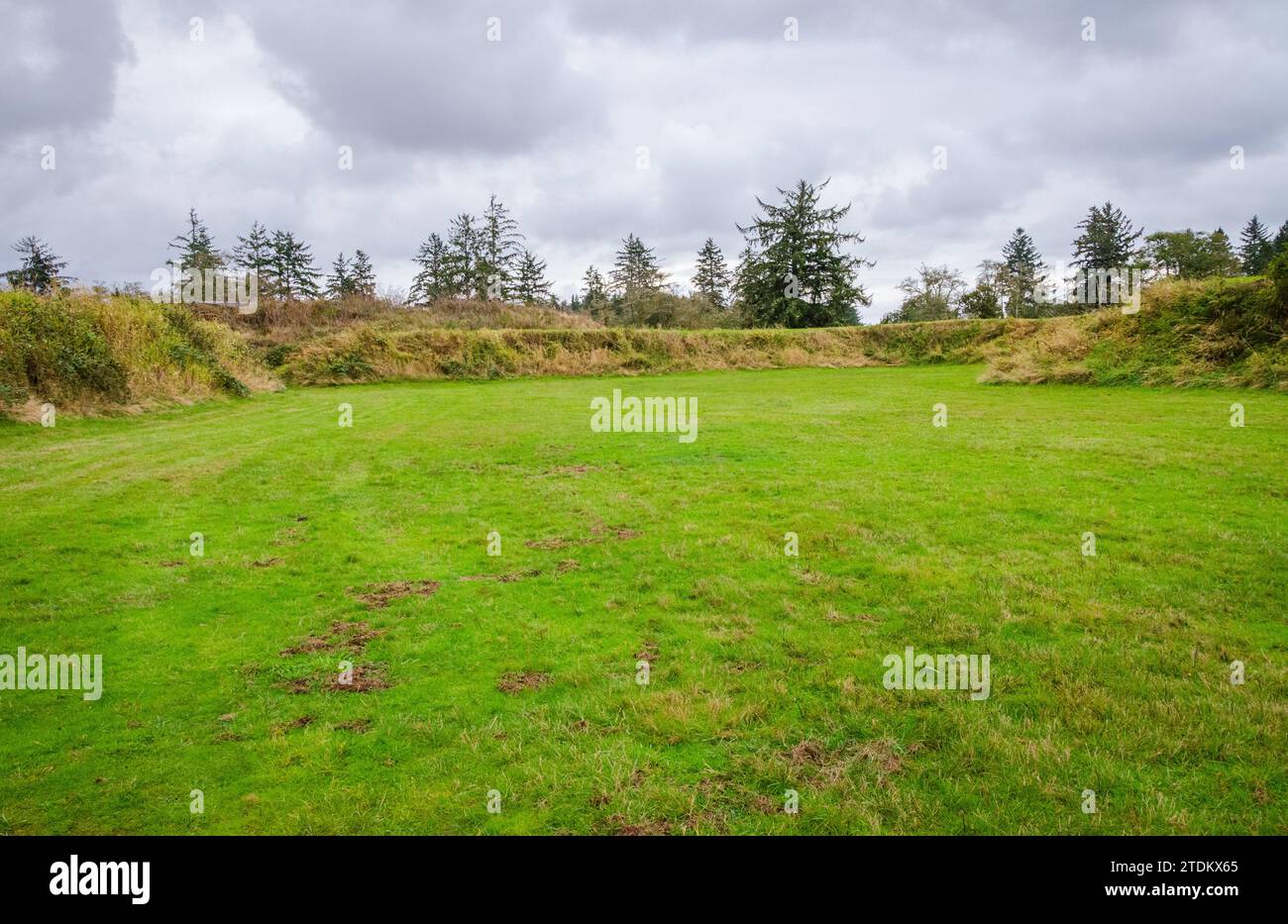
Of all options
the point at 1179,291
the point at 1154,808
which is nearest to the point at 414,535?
the point at 1154,808

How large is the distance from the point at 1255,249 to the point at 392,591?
11170 centimetres

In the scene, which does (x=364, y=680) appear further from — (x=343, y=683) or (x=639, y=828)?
(x=639, y=828)

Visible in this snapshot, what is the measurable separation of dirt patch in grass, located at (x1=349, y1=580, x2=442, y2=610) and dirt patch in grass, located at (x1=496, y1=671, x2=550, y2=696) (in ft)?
6.35

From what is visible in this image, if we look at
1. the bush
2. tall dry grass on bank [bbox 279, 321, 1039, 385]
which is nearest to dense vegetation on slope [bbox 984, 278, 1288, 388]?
tall dry grass on bank [bbox 279, 321, 1039, 385]

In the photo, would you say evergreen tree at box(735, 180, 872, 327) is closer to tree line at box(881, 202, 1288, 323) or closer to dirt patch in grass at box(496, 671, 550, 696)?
tree line at box(881, 202, 1288, 323)

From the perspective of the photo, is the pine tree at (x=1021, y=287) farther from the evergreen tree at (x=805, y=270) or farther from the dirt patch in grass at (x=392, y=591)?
the dirt patch in grass at (x=392, y=591)

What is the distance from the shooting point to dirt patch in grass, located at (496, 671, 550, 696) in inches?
188

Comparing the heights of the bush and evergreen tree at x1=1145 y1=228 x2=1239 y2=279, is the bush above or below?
below

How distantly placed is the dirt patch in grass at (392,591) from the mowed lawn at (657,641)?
45 mm

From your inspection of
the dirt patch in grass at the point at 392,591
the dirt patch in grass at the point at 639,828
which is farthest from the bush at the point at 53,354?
the dirt patch in grass at the point at 639,828

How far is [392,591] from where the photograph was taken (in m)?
6.63

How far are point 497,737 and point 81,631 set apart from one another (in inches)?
162

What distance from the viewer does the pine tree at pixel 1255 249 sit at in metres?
75.2

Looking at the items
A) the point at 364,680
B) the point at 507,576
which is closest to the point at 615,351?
the point at 507,576
